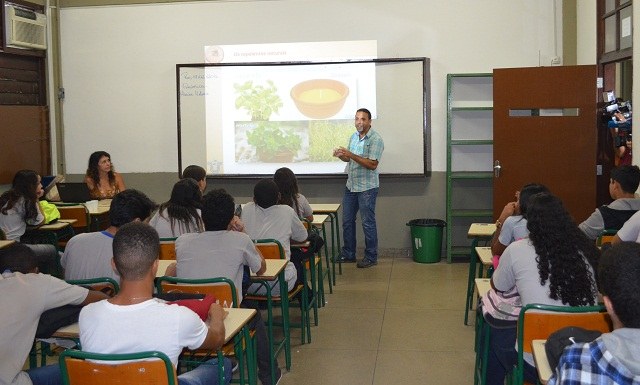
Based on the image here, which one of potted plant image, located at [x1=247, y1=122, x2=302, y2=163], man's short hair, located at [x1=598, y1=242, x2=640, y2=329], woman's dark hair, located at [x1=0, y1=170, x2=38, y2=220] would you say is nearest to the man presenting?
potted plant image, located at [x1=247, y1=122, x2=302, y2=163]

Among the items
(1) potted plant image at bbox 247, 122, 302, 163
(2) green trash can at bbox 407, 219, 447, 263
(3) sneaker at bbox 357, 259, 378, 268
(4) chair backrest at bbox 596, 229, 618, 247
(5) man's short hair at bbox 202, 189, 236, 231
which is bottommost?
(3) sneaker at bbox 357, 259, 378, 268

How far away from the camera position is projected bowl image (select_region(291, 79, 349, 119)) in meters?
8.16

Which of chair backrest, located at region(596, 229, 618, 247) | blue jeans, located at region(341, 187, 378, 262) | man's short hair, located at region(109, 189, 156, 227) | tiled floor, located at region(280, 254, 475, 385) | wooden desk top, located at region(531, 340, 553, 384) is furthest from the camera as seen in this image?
blue jeans, located at region(341, 187, 378, 262)

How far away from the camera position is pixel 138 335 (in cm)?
256

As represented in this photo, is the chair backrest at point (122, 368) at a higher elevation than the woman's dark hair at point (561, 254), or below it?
below

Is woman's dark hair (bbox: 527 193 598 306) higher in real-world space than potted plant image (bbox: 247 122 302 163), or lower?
lower

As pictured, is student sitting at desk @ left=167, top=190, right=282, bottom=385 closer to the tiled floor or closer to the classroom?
the tiled floor

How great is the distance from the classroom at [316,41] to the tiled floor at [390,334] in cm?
8

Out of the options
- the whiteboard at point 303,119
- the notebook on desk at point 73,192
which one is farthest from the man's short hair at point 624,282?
the notebook on desk at point 73,192

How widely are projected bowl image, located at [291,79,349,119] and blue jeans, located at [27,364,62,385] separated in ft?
17.9

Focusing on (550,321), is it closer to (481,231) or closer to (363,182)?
(481,231)

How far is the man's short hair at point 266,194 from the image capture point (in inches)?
201

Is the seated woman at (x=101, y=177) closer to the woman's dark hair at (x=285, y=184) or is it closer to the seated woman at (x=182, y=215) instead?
the woman's dark hair at (x=285, y=184)

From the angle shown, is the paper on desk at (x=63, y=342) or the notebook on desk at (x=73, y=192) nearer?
the paper on desk at (x=63, y=342)
